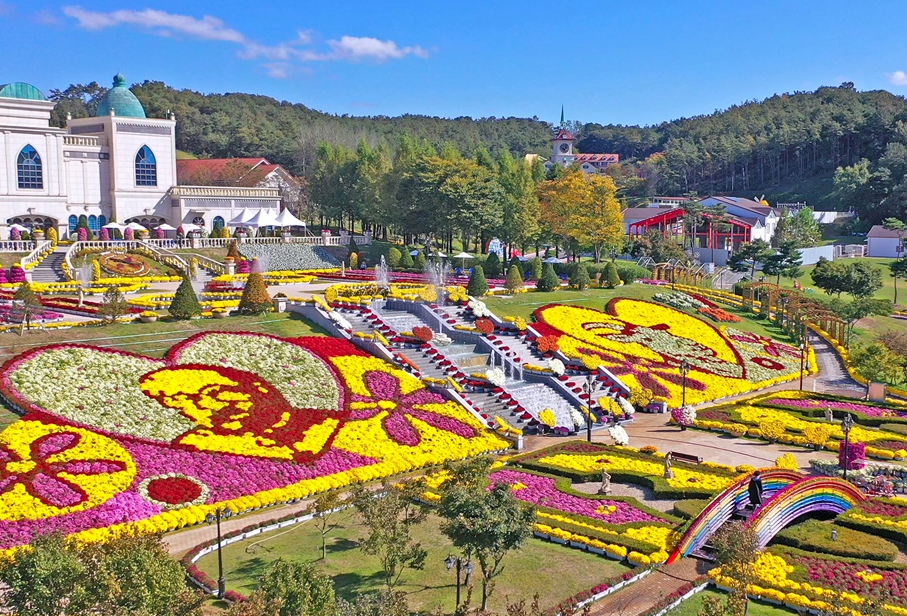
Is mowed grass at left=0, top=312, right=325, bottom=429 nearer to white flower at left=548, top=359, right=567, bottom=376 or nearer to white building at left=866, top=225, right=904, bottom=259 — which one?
white flower at left=548, top=359, right=567, bottom=376

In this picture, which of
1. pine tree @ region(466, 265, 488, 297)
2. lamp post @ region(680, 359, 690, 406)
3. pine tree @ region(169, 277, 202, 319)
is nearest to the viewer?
pine tree @ region(169, 277, 202, 319)

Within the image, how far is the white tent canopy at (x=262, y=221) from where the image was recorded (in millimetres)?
73750

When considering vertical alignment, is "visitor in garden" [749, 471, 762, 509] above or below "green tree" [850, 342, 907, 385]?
below

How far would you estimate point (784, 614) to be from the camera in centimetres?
2141

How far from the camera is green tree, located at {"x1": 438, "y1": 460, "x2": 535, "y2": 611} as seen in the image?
66.0 feet

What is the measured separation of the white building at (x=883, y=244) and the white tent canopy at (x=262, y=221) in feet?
216

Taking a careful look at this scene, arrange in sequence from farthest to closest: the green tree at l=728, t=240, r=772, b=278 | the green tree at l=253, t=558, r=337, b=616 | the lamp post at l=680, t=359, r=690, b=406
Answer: the green tree at l=728, t=240, r=772, b=278 < the lamp post at l=680, t=359, r=690, b=406 < the green tree at l=253, t=558, r=337, b=616

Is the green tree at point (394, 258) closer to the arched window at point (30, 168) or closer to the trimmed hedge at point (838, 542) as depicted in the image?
the arched window at point (30, 168)

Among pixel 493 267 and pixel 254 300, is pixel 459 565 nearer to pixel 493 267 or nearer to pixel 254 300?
pixel 254 300

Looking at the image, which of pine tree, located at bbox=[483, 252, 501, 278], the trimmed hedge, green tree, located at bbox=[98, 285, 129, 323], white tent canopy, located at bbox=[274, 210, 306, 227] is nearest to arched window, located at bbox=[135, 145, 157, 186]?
white tent canopy, located at bbox=[274, 210, 306, 227]

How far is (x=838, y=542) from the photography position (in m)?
25.0

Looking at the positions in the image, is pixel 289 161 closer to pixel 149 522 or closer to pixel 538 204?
pixel 538 204

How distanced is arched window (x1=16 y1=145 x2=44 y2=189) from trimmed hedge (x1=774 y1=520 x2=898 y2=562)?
2430 inches

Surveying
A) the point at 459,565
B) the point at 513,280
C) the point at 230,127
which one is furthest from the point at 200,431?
the point at 230,127
